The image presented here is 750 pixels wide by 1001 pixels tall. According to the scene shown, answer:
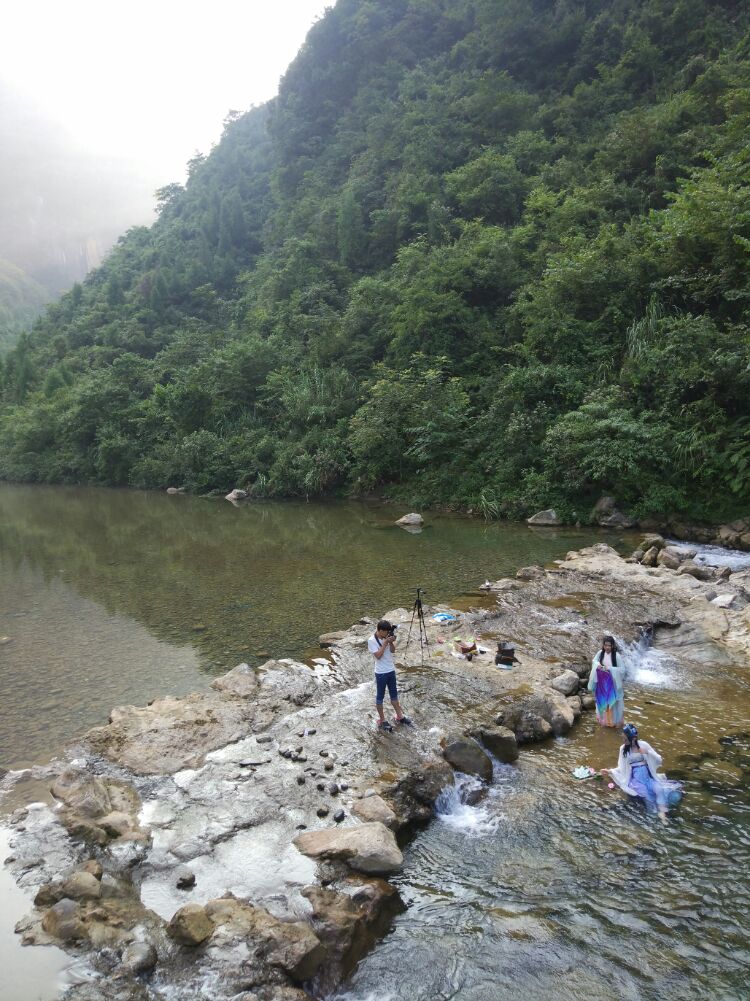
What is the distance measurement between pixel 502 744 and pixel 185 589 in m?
9.85

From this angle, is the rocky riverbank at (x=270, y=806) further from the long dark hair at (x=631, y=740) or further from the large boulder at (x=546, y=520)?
the large boulder at (x=546, y=520)

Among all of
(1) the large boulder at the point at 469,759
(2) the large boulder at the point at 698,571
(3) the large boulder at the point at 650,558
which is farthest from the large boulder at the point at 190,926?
(3) the large boulder at the point at 650,558

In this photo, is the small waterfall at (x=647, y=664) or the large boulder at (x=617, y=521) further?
the large boulder at (x=617, y=521)

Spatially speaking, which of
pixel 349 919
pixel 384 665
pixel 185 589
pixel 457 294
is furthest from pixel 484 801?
pixel 457 294

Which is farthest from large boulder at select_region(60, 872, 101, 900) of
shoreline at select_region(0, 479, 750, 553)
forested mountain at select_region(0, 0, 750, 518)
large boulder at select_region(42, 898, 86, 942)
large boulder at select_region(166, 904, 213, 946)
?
forested mountain at select_region(0, 0, 750, 518)

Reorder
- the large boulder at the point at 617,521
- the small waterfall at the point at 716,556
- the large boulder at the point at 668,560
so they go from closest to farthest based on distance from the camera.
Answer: the large boulder at the point at 668,560, the small waterfall at the point at 716,556, the large boulder at the point at 617,521

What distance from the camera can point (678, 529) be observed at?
17781 millimetres

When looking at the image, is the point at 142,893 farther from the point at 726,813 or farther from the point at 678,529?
the point at 678,529

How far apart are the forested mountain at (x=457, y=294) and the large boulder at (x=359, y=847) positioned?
51.7 ft

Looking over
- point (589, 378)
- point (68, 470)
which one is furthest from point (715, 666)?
point (68, 470)

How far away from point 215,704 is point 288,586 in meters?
6.46

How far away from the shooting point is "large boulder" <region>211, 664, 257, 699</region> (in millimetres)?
8211

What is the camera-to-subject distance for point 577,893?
476cm

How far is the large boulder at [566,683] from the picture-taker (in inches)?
327
